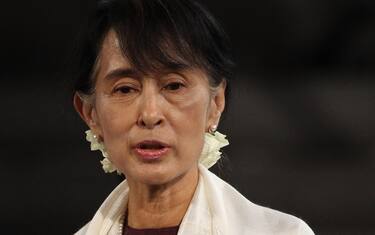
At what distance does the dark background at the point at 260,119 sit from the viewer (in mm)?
1948

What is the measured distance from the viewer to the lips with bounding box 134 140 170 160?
1369 mm

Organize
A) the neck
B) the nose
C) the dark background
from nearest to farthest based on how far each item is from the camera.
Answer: the nose < the neck < the dark background

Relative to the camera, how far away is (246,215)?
1473mm

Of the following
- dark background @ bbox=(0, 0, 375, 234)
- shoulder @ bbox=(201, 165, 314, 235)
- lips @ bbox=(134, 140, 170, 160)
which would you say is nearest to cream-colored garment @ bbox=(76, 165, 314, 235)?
shoulder @ bbox=(201, 165, 314, 235)

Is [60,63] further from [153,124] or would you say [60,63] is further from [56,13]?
[153,124]

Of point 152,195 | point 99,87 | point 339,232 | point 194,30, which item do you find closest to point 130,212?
point 152,195

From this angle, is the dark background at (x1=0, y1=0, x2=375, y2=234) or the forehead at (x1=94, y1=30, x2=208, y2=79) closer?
the forehead at (x1=94, y1=30, x2=208, y2=79)

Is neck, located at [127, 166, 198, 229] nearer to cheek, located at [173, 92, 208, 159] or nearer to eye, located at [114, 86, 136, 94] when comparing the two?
cheek, located at [173, 92, 208, 159]

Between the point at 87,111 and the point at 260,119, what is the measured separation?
60 centimetres

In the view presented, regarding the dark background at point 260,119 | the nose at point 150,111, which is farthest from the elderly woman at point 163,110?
the dark background at point 260,119

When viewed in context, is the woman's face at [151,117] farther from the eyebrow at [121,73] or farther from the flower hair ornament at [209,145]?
the flower hair ornament at [209,145]

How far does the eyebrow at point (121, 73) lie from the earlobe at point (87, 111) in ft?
0.38

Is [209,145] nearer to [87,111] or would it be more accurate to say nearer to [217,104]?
[217,104]

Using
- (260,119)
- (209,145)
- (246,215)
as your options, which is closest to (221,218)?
(246,215)
